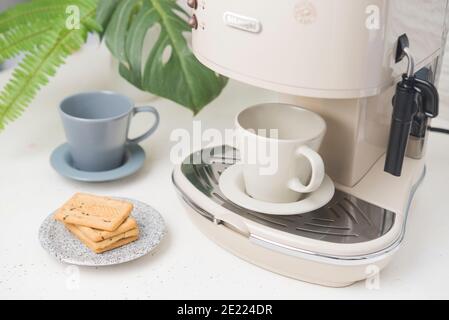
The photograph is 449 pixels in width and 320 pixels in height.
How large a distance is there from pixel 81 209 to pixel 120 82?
32 cm

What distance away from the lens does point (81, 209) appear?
1.90 ft

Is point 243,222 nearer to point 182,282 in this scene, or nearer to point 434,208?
point 182,282

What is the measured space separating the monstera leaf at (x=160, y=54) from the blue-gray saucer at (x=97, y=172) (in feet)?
0.26

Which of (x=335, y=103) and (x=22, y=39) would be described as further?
(x=22, y=39)

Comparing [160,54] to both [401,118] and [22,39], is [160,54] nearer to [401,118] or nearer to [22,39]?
[22,39]

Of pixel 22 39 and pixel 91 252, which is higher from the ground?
pixel 22 39

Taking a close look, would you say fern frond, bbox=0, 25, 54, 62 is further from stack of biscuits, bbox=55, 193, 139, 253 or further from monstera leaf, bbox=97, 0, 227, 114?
stack of biscuits, bbox=55, 193, 139, 253

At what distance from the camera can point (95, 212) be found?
1.88 ft

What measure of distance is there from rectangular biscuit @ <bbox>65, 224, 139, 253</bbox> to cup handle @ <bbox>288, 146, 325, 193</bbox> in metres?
0.15

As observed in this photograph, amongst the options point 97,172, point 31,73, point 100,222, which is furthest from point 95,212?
point 31,73

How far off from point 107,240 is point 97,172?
0.15m

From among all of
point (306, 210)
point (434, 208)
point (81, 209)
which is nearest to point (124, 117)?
point (81, 209)

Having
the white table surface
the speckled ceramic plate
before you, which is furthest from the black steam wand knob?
the speckled ceramic plate

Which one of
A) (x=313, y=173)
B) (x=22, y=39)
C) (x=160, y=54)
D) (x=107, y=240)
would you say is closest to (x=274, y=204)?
(x=313, y=173)
